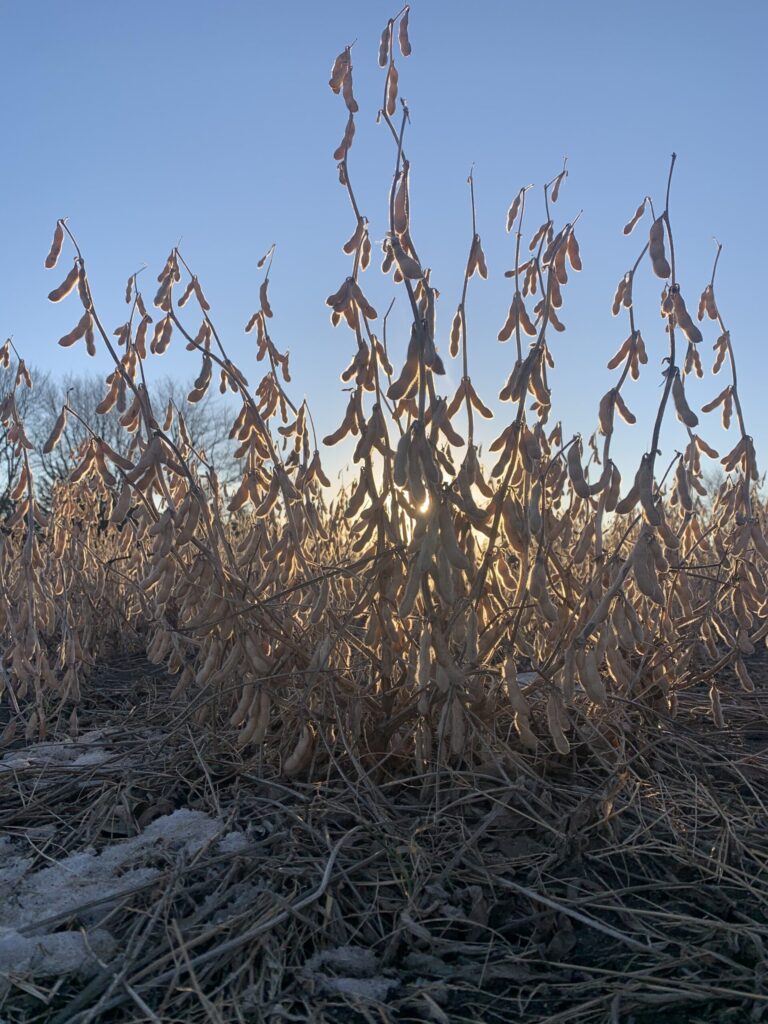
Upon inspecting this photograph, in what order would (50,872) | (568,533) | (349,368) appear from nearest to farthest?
(50,872)
(349,368)
(568,533)

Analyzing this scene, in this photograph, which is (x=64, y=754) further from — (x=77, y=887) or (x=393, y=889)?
(x=393, y=889)

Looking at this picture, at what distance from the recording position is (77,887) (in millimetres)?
1586

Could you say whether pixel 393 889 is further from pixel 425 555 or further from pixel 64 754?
pixel 64 754

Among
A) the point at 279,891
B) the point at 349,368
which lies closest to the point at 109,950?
the point at 279,891

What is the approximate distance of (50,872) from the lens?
65.1 inches

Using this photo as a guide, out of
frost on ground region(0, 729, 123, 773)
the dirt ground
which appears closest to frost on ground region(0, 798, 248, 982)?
the dirt ground

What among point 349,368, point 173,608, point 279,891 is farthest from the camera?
point 173,608

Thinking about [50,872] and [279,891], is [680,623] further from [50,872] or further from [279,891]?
[50,872]

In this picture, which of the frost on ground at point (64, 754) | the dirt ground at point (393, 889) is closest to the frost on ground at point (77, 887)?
the dirt ground at point (393, 889)

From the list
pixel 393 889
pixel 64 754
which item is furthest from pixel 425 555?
pixel 64 754

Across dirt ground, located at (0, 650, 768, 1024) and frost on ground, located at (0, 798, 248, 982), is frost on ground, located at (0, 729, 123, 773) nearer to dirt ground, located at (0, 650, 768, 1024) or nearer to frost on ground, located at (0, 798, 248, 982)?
dirt ground, located at (0, 650, 768, 1024)

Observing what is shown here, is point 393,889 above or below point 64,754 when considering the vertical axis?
below

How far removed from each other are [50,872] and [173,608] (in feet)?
8.19

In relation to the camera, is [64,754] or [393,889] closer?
[393,889]
